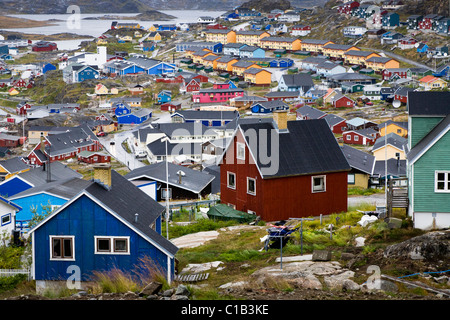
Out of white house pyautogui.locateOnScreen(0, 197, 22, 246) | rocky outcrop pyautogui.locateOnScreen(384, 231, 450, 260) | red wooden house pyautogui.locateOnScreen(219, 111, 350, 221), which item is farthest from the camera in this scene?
red wooden house pyautogui.locateOnScreen(219, 111, 350, 221)

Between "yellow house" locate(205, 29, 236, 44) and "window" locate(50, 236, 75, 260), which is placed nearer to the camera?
"window" locate(50, 236, 75, 260)

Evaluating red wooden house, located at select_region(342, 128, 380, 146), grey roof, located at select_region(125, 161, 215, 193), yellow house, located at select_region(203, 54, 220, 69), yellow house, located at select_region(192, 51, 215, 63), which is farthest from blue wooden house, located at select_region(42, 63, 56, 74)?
grey roof, located at select_region(125, 161, 215, 193)

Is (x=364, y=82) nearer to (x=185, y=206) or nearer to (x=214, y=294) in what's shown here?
(x=185, y=206)

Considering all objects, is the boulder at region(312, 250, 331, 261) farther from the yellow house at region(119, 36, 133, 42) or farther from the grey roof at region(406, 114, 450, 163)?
the yellow house at region(119, 36, 133, 42)

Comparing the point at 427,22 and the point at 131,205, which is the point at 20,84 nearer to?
the point at 427,22

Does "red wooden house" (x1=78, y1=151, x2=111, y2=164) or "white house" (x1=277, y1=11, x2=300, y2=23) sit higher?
"white house" (x1=277, y1=11, x2=300, y2=23)

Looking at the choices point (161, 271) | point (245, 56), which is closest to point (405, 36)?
point (245, 56)
